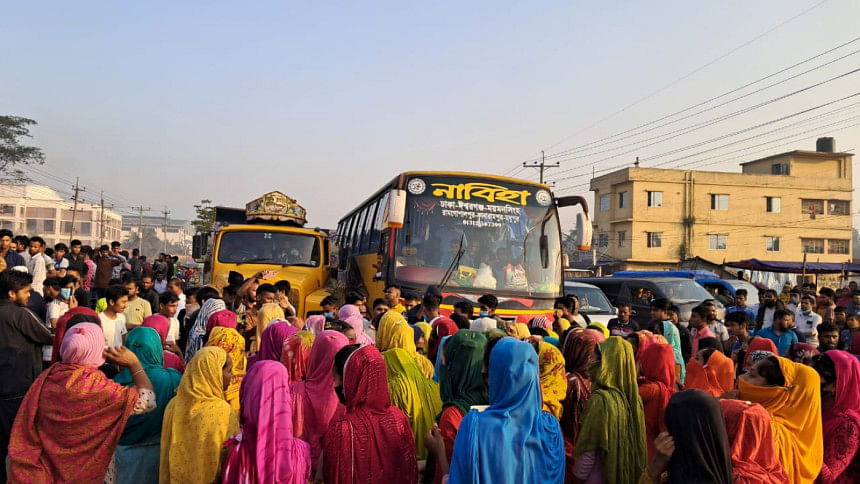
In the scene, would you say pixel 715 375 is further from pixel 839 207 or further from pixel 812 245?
pixel 839 207

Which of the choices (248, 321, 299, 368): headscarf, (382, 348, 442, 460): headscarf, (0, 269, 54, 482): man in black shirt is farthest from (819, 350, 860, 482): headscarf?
(0, 269, 54, 482): man in black shirt

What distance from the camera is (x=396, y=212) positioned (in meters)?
9.36

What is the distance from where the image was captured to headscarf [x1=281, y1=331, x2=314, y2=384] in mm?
4391

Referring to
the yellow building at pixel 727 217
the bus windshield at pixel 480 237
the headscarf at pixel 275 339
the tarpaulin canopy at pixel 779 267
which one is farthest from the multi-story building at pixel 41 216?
the headscarf at pixel 275 339

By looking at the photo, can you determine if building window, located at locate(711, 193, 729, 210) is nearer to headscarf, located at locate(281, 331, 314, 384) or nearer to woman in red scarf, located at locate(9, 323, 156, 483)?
headscarf, located at locate(281, 331, 314, 384)

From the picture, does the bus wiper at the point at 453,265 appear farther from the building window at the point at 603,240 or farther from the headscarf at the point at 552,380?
the building window at the point at 603,240

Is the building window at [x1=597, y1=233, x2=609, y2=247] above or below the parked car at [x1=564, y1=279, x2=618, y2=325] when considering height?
above

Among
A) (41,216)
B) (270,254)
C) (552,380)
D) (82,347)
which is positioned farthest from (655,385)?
(41,216)

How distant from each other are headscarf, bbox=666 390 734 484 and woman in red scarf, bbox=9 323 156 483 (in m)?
2.83

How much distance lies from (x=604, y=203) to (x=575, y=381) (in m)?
43.2

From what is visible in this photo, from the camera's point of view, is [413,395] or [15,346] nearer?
[413,395]

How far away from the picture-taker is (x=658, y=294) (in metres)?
14.6

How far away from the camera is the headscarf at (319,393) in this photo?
3.60 meters

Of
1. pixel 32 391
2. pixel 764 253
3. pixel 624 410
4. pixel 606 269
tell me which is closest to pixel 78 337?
pixel 32 391
